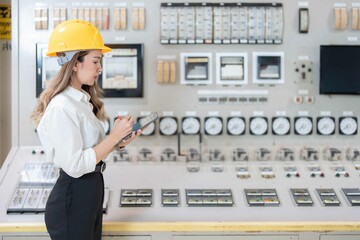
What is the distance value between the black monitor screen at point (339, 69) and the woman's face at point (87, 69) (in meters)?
1.46

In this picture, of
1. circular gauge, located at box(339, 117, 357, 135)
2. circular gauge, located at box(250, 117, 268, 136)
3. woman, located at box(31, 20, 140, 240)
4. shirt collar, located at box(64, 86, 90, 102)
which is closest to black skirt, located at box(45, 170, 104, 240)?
woman, located at box(31, 20, 140, 240)

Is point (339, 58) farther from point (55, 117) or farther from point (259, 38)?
point (55, 117)

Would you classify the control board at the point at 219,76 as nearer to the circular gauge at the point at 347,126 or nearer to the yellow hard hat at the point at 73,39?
the circular gauge at the point at 347,126

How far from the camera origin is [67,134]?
5.77 feet

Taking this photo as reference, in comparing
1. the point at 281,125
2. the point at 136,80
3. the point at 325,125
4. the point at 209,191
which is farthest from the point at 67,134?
the point at 325,125

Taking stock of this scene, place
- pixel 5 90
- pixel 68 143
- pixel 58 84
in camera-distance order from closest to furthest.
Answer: pixel 68 143 → pixel 58 84 → pixel 5 90

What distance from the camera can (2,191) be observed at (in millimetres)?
2344

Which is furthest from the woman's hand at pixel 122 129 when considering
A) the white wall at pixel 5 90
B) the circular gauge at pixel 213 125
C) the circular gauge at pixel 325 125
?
the white wall at pixel 5 90

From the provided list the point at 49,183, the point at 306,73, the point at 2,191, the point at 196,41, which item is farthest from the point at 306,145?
the point at 2,191

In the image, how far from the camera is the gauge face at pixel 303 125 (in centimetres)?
Result: 274

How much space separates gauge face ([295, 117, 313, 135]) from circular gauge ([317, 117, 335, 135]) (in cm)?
5

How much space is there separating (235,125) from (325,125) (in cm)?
56

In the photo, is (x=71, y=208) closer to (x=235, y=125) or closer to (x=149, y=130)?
(x=149, y=130)

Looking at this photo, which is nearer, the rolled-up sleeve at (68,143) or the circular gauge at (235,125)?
the rolled-up sleeve at (68,143)
